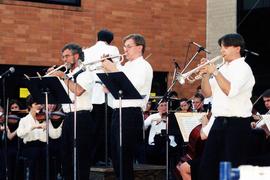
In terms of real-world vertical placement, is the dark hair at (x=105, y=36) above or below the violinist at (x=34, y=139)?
above

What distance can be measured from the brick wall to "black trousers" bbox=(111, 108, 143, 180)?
6.41 m

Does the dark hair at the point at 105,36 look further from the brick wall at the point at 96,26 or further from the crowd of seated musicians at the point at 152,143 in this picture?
the brick wall at the point at 96,26

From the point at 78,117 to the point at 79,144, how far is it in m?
0.38

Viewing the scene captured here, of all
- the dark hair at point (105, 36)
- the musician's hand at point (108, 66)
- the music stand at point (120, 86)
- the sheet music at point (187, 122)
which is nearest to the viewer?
the music stand at point (120, 86)

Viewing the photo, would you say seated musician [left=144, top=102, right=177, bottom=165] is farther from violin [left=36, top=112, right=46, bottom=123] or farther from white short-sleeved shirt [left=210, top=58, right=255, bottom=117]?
white short-sleeved shirt [left=210, top=58, right=255, bottom=117]

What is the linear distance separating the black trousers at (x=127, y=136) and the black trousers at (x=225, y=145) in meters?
1.56

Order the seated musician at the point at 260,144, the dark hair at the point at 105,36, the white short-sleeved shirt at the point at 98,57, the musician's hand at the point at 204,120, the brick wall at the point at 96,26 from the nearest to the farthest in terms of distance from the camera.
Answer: the seated musician at the point at 260,144
the musician's hand at the point at 204,120
the white short-sleeved shirt at the point at 98,57
the dark hair at the point at 105,36
the brick wall at the point at 96,26

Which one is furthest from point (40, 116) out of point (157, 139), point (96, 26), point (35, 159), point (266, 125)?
point (96, 26)

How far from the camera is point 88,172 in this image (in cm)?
966

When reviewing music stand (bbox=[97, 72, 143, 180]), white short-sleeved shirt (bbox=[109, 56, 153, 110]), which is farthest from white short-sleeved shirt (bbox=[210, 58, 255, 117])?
white short-sleeved shirt (bbox=[109, 56, 153, 110])

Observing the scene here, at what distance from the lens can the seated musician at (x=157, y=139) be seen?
42.5 feet

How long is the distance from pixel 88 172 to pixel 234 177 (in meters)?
5.73

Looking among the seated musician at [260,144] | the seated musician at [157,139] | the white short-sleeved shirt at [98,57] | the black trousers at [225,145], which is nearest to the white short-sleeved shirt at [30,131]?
the white short-sleeved shirt at [98,57]

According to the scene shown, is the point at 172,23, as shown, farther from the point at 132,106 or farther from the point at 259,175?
the point at 259,175
